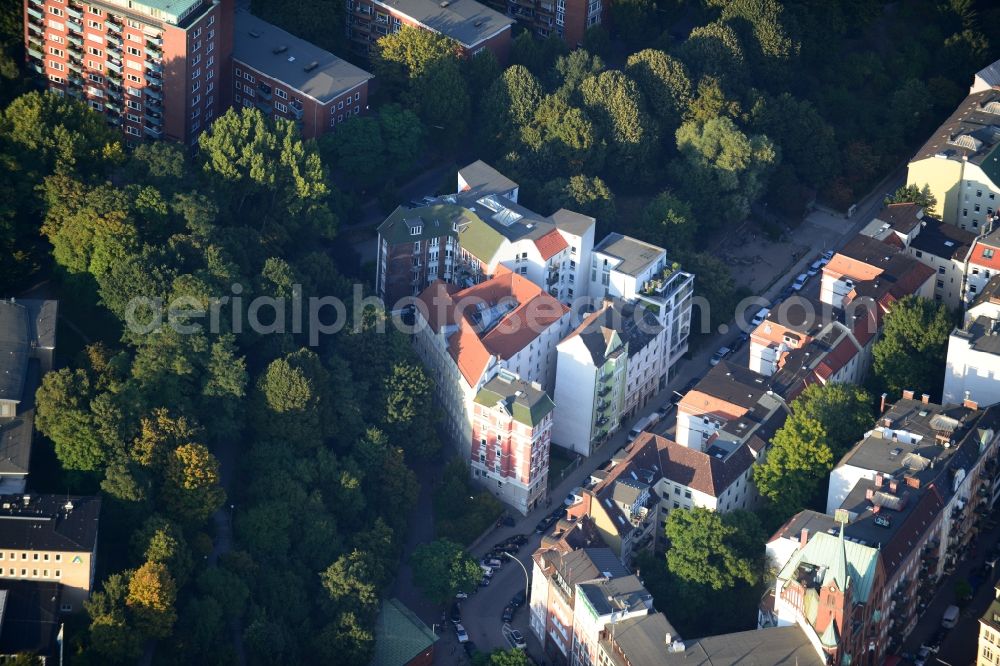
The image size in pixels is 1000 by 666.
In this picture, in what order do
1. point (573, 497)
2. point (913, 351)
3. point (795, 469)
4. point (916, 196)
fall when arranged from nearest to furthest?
point (795, 469) < point (573, 497) < point (913, 351) < point (916, 196)

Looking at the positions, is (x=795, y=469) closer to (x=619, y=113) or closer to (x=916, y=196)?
(x=916, y=196)

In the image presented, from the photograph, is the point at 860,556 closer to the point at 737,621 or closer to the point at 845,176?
the point at 737,621

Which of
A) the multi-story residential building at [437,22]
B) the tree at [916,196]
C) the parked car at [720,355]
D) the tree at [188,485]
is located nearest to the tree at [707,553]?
the parked car at [720,355]

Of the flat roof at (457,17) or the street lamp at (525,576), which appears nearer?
the street lamp at (525,576)

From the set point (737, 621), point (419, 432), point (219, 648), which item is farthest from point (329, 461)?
point (737, 621)

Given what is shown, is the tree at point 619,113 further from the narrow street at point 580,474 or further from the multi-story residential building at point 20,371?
the multi-story residential building at point 20,371

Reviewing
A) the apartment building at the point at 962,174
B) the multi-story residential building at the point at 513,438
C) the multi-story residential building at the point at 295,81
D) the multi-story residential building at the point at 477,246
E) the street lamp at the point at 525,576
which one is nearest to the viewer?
the street lamp at the point at 525,576

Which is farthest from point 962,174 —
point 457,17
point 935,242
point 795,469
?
point 457,17
